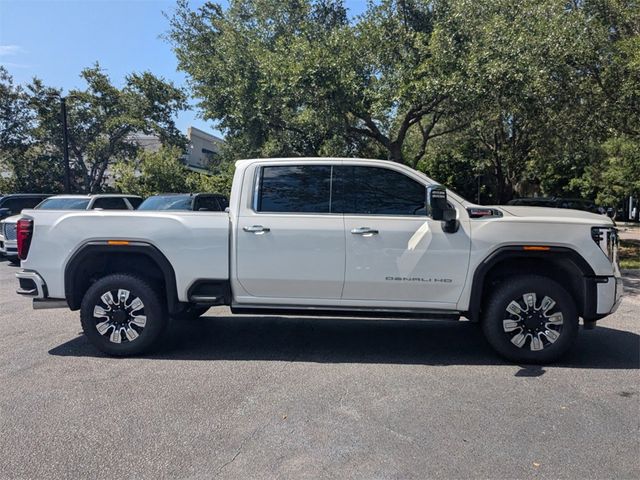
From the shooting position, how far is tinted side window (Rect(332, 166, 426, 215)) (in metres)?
5.50

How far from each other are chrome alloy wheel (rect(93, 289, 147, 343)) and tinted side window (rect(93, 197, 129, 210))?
8108 millimetres

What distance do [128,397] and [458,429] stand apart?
2711mm

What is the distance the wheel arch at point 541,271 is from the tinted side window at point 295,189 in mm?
1724

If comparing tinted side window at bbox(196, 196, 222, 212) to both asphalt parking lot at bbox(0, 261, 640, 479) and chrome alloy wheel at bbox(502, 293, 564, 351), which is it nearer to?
asphalt parking lot at bbox(0, 261, 640, 479)

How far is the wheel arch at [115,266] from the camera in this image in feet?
18.2

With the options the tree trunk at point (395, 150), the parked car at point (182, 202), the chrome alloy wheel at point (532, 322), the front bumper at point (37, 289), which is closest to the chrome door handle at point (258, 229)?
the front bumper at point (37, 289)

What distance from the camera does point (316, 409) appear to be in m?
4.32

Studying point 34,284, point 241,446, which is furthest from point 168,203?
point 241,446

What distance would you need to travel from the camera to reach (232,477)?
3.30 meters

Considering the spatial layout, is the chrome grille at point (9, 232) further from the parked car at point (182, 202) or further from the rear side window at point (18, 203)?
the rear side window at point (18, 203)

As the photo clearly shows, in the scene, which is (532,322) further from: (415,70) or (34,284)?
(415,70)

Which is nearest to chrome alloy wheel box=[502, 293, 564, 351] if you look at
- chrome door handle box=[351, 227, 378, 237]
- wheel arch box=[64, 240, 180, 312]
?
chrome door handle box=[351, 227, 378, 237]

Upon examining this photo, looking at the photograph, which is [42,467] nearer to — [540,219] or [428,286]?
[428,286]

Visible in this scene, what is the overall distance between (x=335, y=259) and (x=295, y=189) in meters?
0.89
